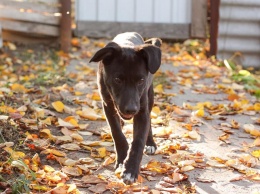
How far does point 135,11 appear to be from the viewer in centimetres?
1058

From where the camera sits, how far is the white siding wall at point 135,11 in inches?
412

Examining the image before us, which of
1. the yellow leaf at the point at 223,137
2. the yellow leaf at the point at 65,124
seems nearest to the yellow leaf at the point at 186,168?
the yellow leaf at the point at 223,137

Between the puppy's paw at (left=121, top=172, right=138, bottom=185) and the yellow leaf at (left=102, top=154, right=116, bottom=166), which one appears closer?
the puppy's paw at (left=121, top=172, right=138, bottom=185)

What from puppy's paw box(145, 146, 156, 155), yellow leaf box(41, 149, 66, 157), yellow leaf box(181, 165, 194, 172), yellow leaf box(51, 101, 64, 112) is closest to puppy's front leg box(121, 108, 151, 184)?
yellow leaf box(181, 165, 194, 172)

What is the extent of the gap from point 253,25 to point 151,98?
17.3 feet

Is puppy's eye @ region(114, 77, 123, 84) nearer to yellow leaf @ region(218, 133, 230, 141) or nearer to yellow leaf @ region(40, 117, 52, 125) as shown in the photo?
yellow leaf @ region(40, 117, 52, 125)

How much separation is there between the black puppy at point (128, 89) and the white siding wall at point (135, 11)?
5.78m

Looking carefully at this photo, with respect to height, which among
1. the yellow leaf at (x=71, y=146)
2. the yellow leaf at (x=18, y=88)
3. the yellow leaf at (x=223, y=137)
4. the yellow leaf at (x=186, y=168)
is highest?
the yellow leaf at (x=18, y=88)

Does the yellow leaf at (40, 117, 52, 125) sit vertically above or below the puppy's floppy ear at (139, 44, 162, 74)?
below

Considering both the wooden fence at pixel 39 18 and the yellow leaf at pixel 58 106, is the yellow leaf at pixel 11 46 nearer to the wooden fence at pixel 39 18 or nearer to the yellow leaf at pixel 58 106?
the wooden fence at pixel 39 18

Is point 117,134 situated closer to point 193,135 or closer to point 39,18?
point 193,135

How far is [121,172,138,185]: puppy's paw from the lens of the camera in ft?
14.0

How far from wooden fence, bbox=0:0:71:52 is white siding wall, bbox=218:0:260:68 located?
8.45 ft

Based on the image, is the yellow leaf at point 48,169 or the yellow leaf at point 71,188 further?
the yellow leaf at point 48,169
